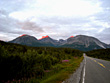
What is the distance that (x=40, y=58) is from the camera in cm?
1493

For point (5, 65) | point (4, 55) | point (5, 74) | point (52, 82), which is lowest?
point (52, 82)

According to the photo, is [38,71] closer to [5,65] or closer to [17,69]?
[17,69]

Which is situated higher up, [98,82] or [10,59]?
[10,59]

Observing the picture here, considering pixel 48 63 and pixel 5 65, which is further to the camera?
pixel 48 63

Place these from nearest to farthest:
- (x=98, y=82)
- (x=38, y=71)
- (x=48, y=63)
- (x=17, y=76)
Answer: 1. (x=98, y=82)
2. (x=17, y=76)
3. (x=38, y=71)
4. (x=48, y=63)

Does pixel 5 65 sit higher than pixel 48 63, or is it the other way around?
pixel 5 65

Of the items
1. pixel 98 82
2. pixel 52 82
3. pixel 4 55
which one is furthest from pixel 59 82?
pixel 4 55

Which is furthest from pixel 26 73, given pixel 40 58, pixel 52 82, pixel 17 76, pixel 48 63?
pixel 48 63

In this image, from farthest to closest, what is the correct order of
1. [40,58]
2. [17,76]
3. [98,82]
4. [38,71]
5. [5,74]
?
1. [40,58]
2. [38,71]
3. [17,76]
4. [5,74]
5. [98,82]

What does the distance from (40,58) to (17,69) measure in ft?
19.0

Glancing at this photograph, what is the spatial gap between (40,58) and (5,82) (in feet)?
25.0

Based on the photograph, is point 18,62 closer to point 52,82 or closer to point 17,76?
point 17,76

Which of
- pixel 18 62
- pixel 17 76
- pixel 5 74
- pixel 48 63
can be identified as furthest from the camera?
pixel 48 63

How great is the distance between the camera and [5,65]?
28.2 ft
